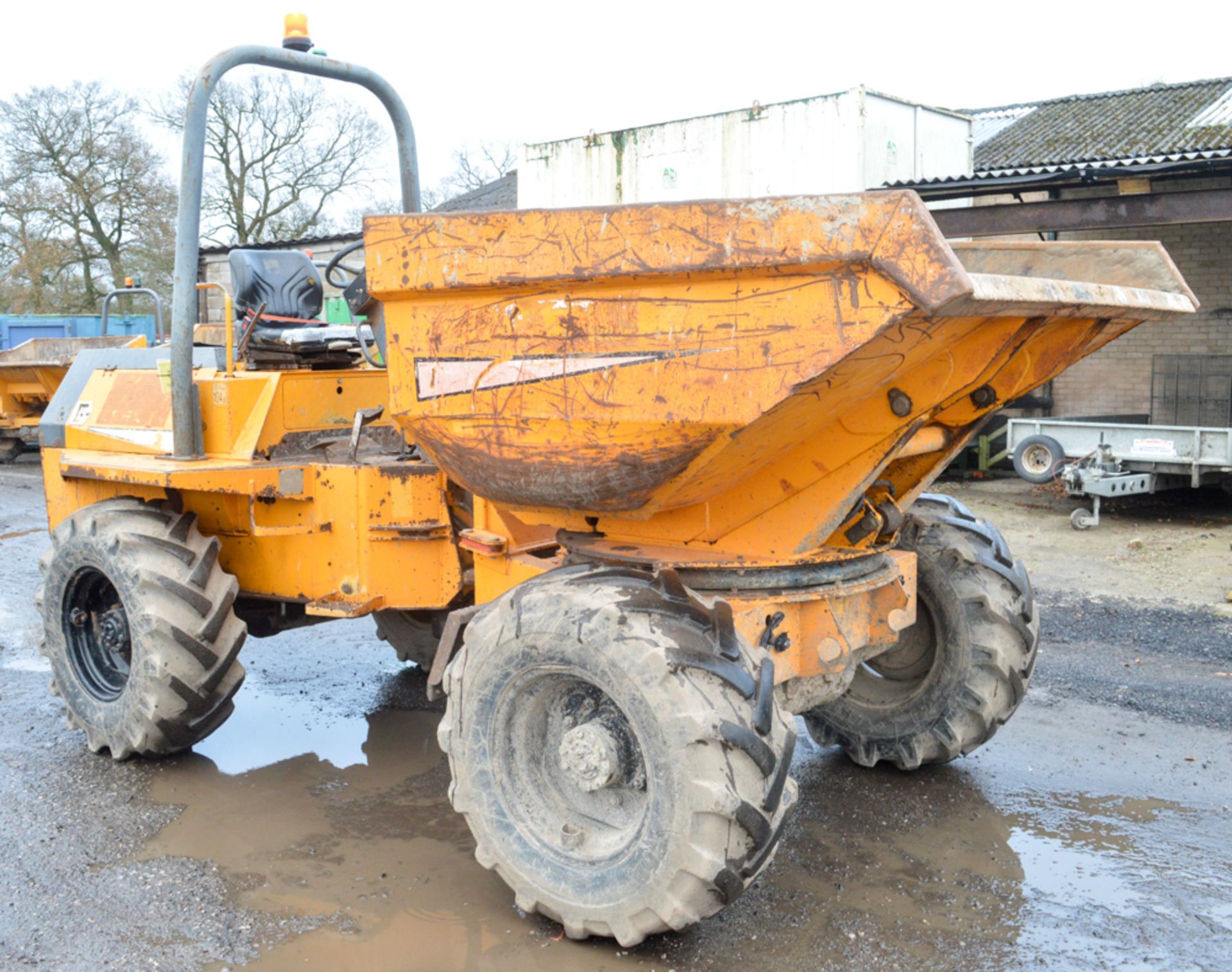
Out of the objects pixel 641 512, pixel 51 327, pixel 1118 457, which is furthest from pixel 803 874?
pixel 51 327

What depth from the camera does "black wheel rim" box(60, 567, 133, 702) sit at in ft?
→ 15.1

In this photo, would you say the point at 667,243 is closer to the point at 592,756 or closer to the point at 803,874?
the point at 592,756

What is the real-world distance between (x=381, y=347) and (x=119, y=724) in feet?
5.80

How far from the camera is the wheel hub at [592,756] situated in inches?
120

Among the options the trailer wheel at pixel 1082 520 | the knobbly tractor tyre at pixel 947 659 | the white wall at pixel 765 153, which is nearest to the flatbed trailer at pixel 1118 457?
the trailer wheel at pixel 1082 520

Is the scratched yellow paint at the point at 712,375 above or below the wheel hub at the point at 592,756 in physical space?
above

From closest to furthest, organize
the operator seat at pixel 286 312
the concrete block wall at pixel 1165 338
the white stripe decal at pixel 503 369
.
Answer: the white stripe decal at pixel 503 369 → the operator seat at pixel 286 312 → the concrete block wall at pixel 1165 338

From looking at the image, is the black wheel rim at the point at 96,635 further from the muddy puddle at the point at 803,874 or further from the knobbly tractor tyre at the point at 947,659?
the knobbly tractor tyre at the point at 947,659

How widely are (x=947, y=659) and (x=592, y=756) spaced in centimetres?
163

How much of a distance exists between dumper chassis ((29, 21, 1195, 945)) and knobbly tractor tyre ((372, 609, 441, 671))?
105cm

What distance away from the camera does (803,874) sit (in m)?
3.52

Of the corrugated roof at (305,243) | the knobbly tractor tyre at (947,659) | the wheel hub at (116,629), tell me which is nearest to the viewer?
the knobbly tractor tyre at (947,659)

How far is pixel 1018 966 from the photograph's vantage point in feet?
9.84

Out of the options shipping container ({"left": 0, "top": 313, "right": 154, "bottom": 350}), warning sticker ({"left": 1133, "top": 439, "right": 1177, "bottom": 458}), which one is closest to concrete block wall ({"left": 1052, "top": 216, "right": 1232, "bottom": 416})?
warning sticker ({"left": 1133, "top": 439, "right": 1177, "bottom": 458})
